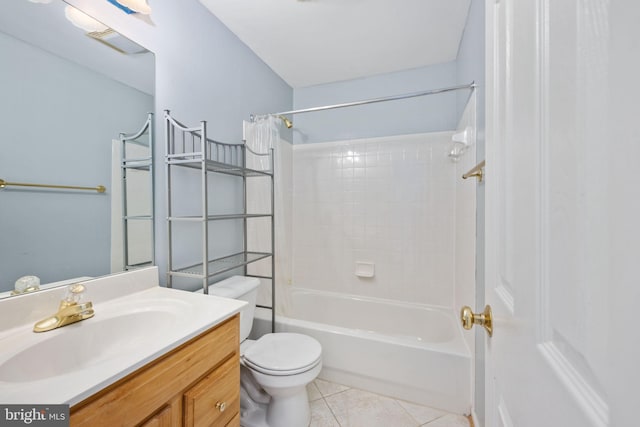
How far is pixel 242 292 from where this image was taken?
1448 mm

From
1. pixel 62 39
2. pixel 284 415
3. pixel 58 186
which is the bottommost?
pixel 284 415

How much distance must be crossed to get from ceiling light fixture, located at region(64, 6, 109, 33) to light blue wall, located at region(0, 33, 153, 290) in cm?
19

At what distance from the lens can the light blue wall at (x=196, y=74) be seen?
1.28m

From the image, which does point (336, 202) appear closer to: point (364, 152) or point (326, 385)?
point (364, 152)

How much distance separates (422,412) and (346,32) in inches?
99.2

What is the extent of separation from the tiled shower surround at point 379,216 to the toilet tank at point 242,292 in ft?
3.40

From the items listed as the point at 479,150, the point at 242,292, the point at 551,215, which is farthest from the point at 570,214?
the point at 242,292

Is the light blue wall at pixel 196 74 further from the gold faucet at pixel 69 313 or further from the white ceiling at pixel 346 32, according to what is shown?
the gold faucet at pixel 69 313

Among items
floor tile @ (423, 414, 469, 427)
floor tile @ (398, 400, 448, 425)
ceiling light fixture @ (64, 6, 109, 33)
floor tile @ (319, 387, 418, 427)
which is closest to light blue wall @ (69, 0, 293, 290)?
ceiling light fixture @ (64, 6, 109, 33)

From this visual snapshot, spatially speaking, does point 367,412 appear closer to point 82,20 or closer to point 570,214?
point 570,214

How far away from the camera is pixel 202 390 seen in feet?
2.71

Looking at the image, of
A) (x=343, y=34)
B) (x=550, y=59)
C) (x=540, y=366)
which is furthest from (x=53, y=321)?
(x=343, y=34)

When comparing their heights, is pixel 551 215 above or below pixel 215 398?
above

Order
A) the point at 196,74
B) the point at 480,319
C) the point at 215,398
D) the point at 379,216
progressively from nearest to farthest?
the point at 480,319 < the point at 215,398 < the point at 196,74 < the point at 379,216
